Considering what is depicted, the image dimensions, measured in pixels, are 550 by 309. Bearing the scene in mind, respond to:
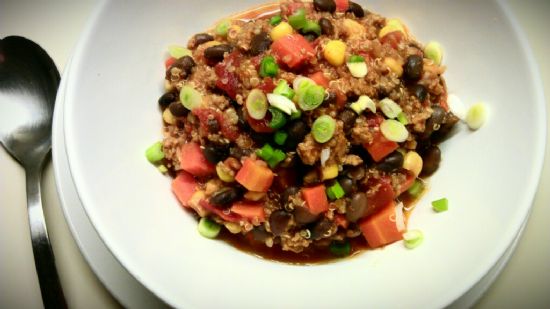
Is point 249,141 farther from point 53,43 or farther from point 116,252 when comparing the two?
point 53,43

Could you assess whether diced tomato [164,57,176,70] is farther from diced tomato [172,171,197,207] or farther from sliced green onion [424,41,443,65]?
sliced green onion [424,41,443,65]

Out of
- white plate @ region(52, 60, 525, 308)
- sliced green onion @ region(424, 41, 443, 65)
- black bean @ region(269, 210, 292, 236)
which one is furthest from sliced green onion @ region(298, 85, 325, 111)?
white plate @ region(52, 60, 525, 308)

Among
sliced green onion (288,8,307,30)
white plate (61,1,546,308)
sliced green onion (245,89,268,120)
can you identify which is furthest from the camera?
sliced green onion (288,8,307,30)

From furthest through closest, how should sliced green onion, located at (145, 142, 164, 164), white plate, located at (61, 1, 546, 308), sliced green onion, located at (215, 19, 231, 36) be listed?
sliced green onion, located at (215, 19, 231, 36)
sliced green onion, located at (145, 142, 164, 164)
white plate, located at (61, 1, 546, 308)

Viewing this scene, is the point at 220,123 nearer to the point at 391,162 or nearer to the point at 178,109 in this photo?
the point at 178,109

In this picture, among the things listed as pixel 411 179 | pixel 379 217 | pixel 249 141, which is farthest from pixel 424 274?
pixel 249 141

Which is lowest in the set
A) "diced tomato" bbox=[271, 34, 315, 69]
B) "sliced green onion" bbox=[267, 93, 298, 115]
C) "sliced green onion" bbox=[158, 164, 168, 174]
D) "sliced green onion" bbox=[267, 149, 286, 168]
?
"sliced green onion" bbox=[158, 164, 168, 174]
